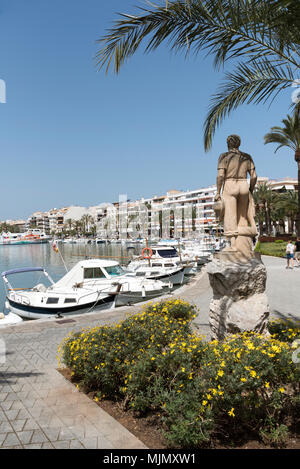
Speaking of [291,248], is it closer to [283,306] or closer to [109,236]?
[283,306]

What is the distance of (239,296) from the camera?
5.56 meters

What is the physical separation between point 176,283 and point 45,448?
19505 mm

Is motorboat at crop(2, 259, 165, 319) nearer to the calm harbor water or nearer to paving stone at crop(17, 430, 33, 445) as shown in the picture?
the calm harbor water

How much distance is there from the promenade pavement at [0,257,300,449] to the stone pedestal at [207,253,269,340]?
7.81 feet

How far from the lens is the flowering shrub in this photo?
3.47m

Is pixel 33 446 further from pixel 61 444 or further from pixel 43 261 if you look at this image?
pixel 43 261

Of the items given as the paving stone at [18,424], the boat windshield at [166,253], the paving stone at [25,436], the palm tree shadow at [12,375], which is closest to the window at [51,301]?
the palm tree shadow at [12,375]

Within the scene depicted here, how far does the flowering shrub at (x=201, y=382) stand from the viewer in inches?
137

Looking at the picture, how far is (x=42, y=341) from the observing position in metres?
7.75

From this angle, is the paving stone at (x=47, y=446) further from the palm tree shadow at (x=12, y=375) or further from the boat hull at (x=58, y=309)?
the boat hull at (x=58, y=309)

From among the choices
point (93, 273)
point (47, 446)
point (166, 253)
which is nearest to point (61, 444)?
point (47, 446)

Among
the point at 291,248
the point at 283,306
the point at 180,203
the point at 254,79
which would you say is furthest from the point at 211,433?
the point at 180,203

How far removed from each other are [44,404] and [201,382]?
2321 millimetres

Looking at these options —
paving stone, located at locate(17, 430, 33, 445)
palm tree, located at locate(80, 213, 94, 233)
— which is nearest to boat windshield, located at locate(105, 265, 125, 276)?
paving stone, located at locate(17, 430, 33, 445)
